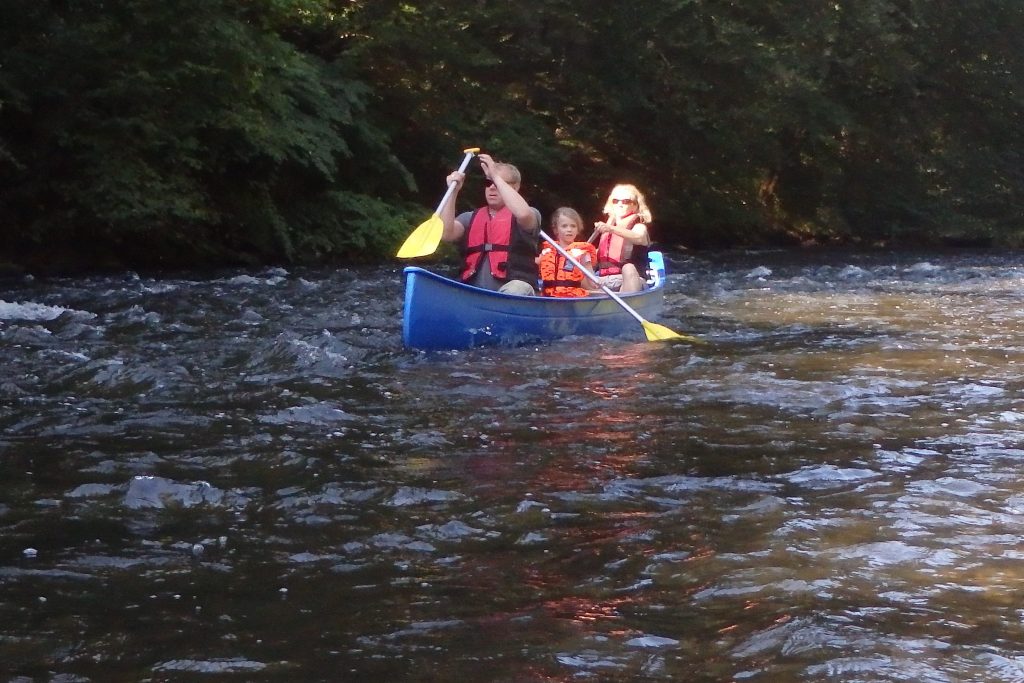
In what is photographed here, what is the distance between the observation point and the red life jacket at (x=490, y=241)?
25.8ft

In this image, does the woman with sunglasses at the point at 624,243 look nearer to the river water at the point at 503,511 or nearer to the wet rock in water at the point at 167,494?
the river water at the point at 503,511

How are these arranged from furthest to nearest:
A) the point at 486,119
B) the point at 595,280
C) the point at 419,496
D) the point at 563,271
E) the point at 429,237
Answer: the point at 486,119 < the point at 563,271 < the point at 595,280 < the point at 429,237 < the point at 419,496

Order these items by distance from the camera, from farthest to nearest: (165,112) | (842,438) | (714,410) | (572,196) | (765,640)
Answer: (572,196), (165,112), (714,410), (842,438), (765,640)

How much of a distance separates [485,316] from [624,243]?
88.9 inches

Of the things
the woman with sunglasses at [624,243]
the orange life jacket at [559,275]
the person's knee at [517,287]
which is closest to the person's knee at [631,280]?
the woman with sunglasses at [624,243]

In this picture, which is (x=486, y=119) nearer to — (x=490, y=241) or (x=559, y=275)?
(x=559, y=275)

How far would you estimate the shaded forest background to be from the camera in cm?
1087

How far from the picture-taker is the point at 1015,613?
2.94 meters

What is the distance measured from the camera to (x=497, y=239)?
791 cm

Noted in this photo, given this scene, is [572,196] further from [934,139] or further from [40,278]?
[40,278]

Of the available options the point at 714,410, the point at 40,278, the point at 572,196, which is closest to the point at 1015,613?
the point at 714,410

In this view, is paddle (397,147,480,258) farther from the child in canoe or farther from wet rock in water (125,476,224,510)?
wet rock in water (125,476,224,510)

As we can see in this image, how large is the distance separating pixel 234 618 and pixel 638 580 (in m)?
1.04

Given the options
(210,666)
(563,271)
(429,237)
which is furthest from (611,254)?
(210,666)
